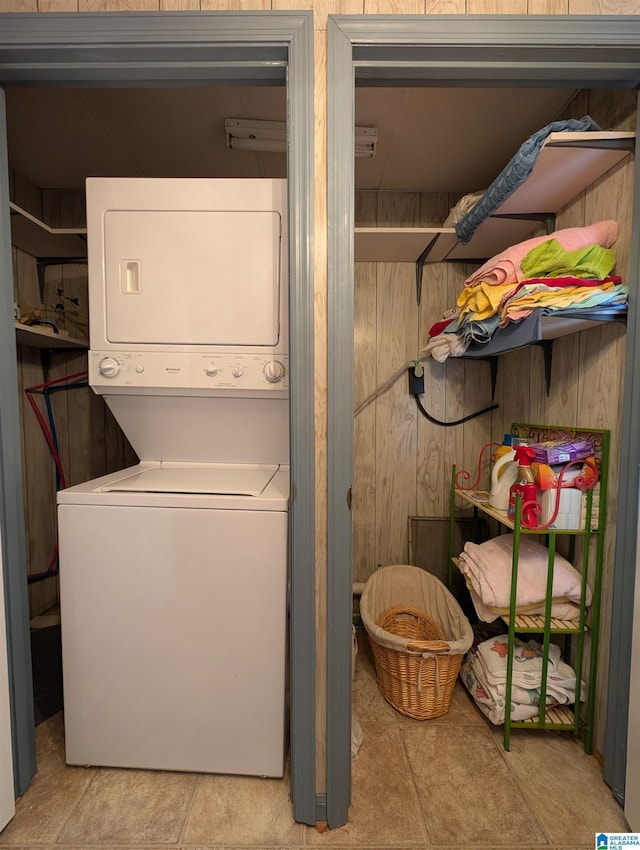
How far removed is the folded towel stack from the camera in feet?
4.57

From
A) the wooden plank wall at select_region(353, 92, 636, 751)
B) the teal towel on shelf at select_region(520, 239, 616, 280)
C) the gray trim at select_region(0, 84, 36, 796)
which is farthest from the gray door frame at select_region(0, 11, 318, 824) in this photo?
the wooden plank wall at select_region(353, 92, 636, 751)

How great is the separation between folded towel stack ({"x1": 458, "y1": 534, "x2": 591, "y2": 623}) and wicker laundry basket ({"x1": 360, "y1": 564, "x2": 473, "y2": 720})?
222 millimetres

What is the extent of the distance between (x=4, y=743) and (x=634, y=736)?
1.87m

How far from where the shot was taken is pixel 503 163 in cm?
193

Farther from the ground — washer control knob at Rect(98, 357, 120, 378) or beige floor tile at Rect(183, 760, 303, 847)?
washer control knob at Rect(98, 357, 120, 378)

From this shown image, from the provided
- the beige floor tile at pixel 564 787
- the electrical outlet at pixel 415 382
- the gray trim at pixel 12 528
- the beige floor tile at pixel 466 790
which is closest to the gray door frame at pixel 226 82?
the gray trim at pixel 12 528

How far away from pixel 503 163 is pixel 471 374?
1110 mm

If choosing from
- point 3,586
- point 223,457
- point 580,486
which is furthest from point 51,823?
point 580,486

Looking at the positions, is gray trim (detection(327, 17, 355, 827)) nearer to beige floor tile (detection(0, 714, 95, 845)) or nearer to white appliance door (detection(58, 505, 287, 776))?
white appliance door (detection(58, 505, 287, 776))

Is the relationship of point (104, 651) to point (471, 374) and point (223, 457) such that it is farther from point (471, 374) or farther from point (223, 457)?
point (471, 374)

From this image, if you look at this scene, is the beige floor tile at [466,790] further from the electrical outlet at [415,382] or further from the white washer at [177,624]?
the electrical outlet at [415,382]

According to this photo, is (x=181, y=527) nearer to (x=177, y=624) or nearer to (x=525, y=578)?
(x=177, y=624)

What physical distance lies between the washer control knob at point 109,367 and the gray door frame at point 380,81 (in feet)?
2.63

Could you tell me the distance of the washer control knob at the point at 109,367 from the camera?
1.32 meters
